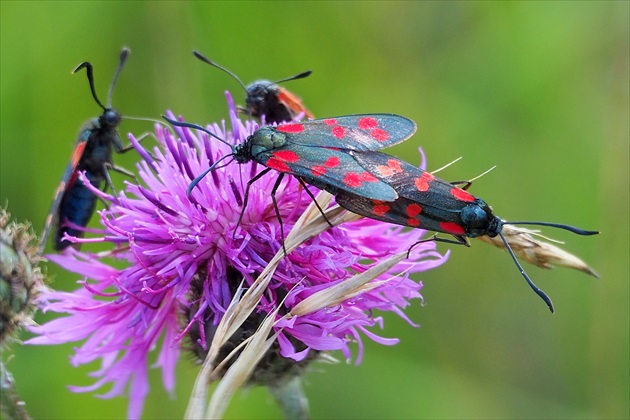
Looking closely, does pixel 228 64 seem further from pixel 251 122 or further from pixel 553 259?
pixel 553 259

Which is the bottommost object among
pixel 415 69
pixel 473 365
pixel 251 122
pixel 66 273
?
pixel 473 365

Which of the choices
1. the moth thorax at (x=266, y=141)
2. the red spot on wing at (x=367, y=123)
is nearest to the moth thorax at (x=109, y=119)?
the moth thorax at (x=266, y=141)

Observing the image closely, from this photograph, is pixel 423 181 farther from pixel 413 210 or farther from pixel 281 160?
pixel 281 160

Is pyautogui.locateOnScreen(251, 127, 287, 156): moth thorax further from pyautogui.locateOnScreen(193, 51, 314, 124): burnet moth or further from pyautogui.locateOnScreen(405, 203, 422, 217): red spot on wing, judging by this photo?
pyautogui.locateOnScreen(193, 51, 314, 124): burnet moth

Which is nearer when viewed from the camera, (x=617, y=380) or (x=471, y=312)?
(x=617, y=380)

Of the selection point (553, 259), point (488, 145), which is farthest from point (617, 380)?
point (553, 259)
